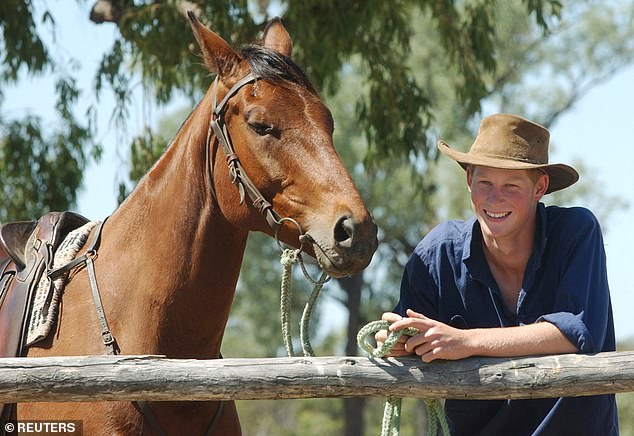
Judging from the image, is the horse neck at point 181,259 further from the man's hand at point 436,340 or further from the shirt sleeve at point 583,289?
the shirt sleeve at point 583,289

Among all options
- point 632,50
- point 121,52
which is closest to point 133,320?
point 121,52

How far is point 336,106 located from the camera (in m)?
19.2

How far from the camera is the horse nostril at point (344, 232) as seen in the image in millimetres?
3500

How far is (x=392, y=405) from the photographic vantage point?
11.1 feet

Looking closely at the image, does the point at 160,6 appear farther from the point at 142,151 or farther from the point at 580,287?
the point at 580,287

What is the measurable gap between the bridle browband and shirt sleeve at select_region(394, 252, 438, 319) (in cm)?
54

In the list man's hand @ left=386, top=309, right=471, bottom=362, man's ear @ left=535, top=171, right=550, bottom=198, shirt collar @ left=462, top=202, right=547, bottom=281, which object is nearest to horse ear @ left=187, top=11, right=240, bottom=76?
shirt collar @ left=462, top=202, right=547, bottom=281

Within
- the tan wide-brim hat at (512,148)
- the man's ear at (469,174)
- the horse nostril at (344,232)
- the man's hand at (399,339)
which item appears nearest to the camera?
the man's hand at (399,339)

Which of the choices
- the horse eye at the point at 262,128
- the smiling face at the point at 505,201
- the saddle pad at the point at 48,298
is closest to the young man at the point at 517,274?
Answer: the smiling face at the point at 505,201

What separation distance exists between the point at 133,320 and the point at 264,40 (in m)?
1.44

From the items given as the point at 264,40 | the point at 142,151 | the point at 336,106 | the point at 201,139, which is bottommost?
the point at 201,139

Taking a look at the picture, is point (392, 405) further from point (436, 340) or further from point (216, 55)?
point (216, 55)

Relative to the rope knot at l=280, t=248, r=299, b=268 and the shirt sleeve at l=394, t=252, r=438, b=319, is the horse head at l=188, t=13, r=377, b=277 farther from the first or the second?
the shirt sleeve at l=394, t=252, r=438, b=319

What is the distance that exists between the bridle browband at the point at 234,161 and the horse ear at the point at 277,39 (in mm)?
421
